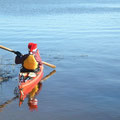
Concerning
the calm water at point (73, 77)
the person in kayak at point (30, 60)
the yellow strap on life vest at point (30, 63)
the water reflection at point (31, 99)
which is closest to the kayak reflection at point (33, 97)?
the water reflection at point (31, 99)

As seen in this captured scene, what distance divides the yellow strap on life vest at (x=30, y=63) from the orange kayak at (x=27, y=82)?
0.90ft

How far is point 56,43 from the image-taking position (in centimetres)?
2569

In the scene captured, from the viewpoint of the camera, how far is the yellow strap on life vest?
1360cm

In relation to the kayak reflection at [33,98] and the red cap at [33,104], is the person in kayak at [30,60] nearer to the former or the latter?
the kayak reflection at [33,98]

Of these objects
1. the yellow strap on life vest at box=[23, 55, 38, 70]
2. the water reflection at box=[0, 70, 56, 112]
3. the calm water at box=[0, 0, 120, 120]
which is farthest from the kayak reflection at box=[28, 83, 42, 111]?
the yellow strap on life vest at box=[23, 55, 38, 70]

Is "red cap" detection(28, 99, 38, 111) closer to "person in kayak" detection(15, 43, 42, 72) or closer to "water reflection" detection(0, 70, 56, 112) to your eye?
"water reflection" detection(0, 70, 56, 112)

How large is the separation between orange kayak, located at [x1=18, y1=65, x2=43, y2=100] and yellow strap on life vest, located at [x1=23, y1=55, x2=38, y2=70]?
28 cm

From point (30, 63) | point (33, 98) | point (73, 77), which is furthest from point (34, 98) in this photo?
point (73, 77)

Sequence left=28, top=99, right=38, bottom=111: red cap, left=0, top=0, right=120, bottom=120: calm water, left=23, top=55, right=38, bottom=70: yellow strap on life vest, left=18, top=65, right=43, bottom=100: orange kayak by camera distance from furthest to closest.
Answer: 1. left=23, top=55, right=38, bottom=70: yellow strap on life vest
2. left=18, top=65, right=43, bottom=100: orange kayak
3. left=28, top=99, right=38, bottom=111: red cap
4. left=0, top=0, right=120, bottom=120: calm water

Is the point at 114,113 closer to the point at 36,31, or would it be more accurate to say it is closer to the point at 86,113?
the point at 86,113

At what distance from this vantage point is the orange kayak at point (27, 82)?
40.9 feet

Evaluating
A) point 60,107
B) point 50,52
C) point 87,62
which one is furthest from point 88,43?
point 60,107

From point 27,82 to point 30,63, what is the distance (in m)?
1.10

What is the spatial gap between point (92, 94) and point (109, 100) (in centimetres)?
102
